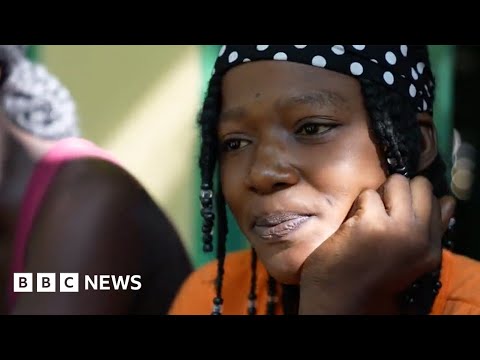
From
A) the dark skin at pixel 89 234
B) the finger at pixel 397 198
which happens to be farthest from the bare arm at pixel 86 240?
the finger at pixel 397 198

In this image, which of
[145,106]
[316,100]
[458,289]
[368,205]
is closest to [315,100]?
[316,100]

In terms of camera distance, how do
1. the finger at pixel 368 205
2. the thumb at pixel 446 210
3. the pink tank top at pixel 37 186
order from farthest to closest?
the pink tank top at pixel 37 186 → the thumb at pixel 446 210 → the finger at pixel 368 205

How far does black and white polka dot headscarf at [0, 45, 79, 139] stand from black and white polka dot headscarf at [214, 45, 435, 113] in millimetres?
719

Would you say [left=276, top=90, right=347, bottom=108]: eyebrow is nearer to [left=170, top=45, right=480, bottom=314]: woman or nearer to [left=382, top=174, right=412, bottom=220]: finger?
[left=170, top=45, right=480, bottom=314]: woman

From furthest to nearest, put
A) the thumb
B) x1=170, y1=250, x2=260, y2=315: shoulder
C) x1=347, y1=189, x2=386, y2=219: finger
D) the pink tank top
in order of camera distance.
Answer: the pink tank top < x1=170, y1=250, x2=260, y2=315: shoulder < the thumb < x1=347, y1=189, x2=386, y2=219: finger

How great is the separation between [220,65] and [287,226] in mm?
424

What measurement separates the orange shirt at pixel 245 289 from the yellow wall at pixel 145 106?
0.39 meters

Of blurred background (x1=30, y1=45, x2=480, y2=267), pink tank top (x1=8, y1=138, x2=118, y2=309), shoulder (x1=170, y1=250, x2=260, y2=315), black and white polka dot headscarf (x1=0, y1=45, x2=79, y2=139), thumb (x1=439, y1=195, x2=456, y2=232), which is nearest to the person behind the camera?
thumb (x1=439, y1=195, x2=456, y2=232)

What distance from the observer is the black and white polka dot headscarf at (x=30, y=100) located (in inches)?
80.3

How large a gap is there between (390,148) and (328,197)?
6.9 inches

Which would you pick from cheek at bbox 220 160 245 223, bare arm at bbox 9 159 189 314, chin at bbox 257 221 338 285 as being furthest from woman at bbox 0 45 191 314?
chin at bbox 257 221 338 285

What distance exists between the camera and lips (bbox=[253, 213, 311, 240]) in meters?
1.44

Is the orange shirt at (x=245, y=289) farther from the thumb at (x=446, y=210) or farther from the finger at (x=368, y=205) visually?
the finger at (x=368, y=205)

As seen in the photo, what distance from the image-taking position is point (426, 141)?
5.13ft
